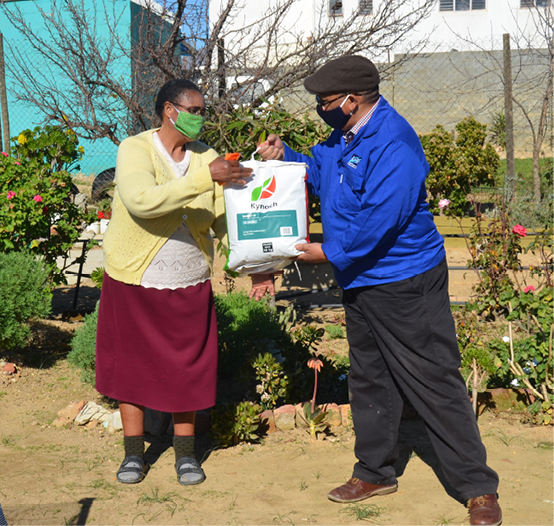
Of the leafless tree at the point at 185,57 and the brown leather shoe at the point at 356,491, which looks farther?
the leafless tree at the point at 185,57

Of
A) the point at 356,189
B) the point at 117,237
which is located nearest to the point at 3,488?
the point at 117,237

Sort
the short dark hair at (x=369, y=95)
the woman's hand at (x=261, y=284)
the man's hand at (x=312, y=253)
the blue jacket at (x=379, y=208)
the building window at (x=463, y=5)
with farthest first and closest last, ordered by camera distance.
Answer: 1. the building window at (x=463, y=5)
2. the woman's hand at (x=261, y=284)
3. the man's hand at (x=312, y=253)
4. the short dark hair at (x=369, y=95)
5. the blue jacket at (x=379, y=208)

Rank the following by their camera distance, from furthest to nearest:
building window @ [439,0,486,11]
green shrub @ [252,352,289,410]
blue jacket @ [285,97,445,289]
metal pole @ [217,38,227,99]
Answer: building window @ [439,0,486,11]
metal pole @ [217,38,227,99]
green shrub @ [252,352,289,410]
blue jacket @ [285,97,445,289]

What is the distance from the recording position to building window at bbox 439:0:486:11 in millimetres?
19562

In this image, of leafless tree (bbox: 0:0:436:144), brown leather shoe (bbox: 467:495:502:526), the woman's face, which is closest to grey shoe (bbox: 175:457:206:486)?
brown leather shoe (bbox: 467:495:502:526)

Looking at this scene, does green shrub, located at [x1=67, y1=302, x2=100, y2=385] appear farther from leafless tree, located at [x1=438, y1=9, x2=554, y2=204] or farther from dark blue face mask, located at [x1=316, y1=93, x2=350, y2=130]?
leafless tree, located at [x1=438, y1=9, x2=554, y2=204]

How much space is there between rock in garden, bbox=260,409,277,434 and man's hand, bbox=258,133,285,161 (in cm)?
146

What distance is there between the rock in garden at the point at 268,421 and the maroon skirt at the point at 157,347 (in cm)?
57

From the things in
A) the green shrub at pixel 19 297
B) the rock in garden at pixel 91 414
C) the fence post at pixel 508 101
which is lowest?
the rock in garden at pixel 91 414

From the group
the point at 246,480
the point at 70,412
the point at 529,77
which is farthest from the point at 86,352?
the point at 529,77

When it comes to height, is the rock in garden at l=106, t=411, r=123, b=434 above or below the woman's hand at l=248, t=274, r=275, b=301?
below

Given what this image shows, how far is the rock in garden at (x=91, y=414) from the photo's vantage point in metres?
3.71

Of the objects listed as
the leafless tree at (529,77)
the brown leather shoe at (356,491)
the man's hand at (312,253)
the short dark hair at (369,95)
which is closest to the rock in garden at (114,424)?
the brown leather shoe at (356,491)

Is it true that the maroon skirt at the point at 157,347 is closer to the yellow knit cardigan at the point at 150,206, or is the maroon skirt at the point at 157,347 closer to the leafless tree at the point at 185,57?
the yellow knit cardigan at the point at 150,206
